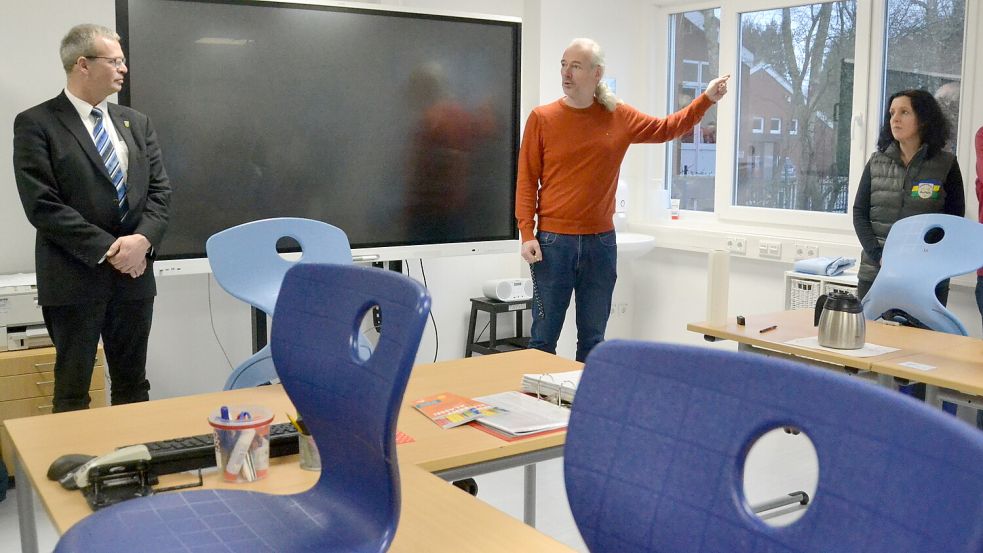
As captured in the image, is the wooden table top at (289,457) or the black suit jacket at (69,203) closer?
the wooden table top at (289,457)

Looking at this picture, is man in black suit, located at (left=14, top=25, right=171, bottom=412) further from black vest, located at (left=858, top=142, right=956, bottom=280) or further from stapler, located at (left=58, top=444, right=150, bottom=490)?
black vest, located at (left=858, top=142, right=956, bottom=280)

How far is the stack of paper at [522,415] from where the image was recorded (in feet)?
5.96

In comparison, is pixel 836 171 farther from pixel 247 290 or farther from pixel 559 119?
pixel 247 290

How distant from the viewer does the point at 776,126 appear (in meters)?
5.25

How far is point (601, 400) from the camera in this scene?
902 mm

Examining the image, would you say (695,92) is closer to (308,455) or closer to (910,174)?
(910,174)

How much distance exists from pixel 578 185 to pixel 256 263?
162 centimetres

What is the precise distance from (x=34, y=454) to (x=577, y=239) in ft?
8.30

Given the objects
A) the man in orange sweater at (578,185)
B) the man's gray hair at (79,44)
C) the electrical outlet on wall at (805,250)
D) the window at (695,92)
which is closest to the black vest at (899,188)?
the electrical outlet on wall at (805,250)

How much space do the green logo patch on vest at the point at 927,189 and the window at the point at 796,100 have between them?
91cm

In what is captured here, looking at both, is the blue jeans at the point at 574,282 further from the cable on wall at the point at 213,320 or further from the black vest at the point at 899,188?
the cable on wall at the point at 213,320

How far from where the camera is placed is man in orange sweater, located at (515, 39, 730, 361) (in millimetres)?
3803

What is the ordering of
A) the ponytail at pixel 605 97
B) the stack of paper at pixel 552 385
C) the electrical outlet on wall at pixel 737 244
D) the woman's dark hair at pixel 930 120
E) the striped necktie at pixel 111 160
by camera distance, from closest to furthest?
the stack of paper at pixel 552 385, the striped necktie at pixel 111 160, the ponytail at pixel 605 97, the woman's dark hair at pixel 930 120, the electrical outlet on wall at pixel 737 244

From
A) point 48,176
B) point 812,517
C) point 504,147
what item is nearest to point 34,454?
Result: point 812,517
